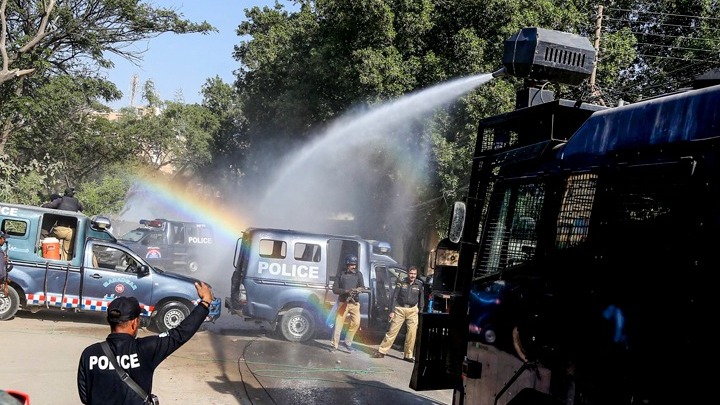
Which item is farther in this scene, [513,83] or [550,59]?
[513,83]

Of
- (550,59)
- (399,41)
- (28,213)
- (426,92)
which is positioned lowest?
(28,213)

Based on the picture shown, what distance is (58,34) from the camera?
24.5 meters

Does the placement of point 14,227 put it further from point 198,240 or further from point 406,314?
point 198,240

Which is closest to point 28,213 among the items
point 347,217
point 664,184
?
point 664,184

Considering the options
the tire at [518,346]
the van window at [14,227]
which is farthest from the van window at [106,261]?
the tire at [518,346]

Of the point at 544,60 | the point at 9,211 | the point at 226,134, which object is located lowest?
the point at 9,211

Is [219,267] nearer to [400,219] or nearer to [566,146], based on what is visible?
[400,219]

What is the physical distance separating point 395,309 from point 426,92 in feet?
30.1

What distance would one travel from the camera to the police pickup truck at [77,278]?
13.3 metres

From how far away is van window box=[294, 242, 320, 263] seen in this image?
14.1 m

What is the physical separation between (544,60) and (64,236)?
36.2ft

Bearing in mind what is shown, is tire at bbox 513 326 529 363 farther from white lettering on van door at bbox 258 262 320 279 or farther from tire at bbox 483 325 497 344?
white lettering on van door at bbox 258 262 320 279

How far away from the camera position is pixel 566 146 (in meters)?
4.97

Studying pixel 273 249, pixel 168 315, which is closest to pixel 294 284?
pixel 273 249
